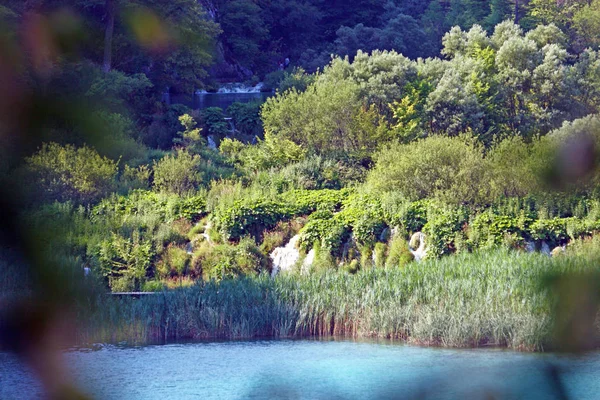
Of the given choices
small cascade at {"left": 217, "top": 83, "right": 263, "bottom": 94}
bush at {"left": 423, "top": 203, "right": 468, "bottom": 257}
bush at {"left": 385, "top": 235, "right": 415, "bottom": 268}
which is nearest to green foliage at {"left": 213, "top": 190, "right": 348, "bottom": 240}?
bush at {"left": 385, "top": 235, "right": 415, "bottom": 268}

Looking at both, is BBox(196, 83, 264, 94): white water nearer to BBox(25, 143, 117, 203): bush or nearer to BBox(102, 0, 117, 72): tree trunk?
BBox(102, 0, 117, 72): tree trunk

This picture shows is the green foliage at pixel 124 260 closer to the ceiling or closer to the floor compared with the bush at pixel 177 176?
closer to the floor

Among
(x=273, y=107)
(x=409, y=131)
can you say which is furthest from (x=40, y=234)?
(x=409, y=131)

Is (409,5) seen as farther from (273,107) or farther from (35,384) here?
(35,384)

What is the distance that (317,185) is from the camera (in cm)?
2859

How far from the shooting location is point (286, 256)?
2442cm

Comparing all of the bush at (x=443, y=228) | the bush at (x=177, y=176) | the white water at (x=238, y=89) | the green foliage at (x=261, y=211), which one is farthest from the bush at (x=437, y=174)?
the white water at (x=238, y=89)

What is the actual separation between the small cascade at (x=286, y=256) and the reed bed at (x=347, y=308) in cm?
433

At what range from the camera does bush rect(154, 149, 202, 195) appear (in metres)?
28.1

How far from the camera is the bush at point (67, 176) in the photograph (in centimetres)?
2670

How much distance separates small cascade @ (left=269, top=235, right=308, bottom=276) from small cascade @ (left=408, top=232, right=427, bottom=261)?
118 inches

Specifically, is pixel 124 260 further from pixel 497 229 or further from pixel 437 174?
pixel 497 229

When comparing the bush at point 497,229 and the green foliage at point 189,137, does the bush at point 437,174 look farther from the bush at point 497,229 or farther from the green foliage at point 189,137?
the green foliage at point 189,137

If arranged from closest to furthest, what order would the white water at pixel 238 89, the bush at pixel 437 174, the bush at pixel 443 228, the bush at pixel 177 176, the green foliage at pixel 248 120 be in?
the bush at pixel 443 228, the bush at pixel 437 174, the bush at pixel 177 176, the green foliage at pixel 248 120, the white water at pixel 238 89
